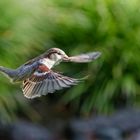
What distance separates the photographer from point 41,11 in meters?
3.61

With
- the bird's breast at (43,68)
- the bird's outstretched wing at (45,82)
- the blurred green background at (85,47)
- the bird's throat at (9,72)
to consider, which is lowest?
the bird's outstretched wing at (45,82)

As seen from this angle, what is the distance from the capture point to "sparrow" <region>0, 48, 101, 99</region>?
648 millimetres

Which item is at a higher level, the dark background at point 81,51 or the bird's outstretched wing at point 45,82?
the dark background at point 81,51

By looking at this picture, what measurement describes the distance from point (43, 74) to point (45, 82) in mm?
14

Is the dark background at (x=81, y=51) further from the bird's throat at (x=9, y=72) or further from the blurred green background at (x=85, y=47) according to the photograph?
the bird's throat at (x=9, y=72)

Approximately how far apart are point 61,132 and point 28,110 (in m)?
0.30

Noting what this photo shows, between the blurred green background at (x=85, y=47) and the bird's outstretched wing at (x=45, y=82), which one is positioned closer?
the bird's outstretched wing at (x=45, y=82)

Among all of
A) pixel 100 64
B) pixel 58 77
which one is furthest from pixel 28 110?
pixel 58 77

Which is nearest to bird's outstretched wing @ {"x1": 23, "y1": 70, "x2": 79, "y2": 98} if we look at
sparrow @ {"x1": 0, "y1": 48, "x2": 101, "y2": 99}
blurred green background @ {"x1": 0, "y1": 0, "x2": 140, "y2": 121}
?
sparrow @ {"x1": 0, "y1": 48, "x2": 101, "y2": 99}

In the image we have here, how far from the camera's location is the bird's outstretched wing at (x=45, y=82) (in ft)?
2.11

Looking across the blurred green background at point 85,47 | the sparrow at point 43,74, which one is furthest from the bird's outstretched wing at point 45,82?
the blurred green background at point 85,47

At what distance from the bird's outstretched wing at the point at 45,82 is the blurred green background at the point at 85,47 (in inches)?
77.8

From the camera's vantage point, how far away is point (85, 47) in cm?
349

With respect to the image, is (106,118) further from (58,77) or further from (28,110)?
(58,77)
